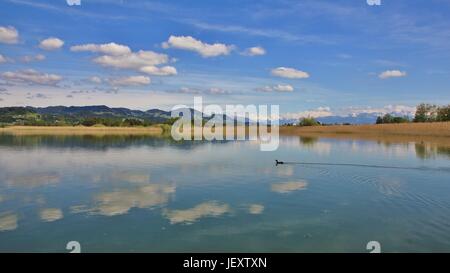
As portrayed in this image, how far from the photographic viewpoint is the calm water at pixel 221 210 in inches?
401

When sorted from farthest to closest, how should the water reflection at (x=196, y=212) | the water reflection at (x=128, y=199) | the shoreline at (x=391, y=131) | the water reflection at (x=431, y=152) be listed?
the shoreline at (x=391, y=131)
the water reflection at (x=431, y=152)
the water reflection at (x=128, y=199)
the water reflection at (x=196, y=212)

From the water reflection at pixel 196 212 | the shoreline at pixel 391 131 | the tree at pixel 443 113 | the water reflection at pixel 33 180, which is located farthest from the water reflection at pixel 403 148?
the tree at pixel 443 113

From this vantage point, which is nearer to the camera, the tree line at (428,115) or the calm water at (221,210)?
the calm water at (221,210)

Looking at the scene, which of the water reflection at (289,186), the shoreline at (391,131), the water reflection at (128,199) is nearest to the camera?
the water reflection at (128,199)

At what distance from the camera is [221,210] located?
1330 centimetres

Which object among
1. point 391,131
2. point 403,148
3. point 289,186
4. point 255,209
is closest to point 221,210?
point 255,209

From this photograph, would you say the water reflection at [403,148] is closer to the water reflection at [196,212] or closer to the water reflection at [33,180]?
the water reflection at [33,180]

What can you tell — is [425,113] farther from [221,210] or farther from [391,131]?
[221,210]

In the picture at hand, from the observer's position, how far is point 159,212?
13.0m

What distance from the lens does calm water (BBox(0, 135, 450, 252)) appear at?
10195 millimetres

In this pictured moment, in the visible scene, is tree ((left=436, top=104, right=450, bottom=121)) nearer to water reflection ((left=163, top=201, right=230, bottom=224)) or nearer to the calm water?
the calm water
